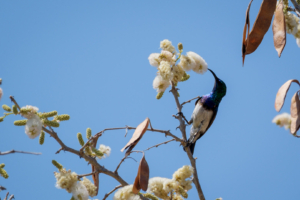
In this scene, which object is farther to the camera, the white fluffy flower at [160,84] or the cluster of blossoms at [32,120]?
the white fluffy flower at [160,84]

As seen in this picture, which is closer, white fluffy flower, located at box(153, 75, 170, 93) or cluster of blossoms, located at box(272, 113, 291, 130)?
cluster of blossoms, located at box(272, 113, 291, 130)

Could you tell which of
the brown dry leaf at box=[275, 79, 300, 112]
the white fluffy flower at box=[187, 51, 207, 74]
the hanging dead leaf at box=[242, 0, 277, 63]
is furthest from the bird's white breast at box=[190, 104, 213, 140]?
the brown dry leaf at box=[275, 79, 300, 112]

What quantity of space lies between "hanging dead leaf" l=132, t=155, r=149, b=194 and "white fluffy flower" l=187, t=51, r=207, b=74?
3.11 feet

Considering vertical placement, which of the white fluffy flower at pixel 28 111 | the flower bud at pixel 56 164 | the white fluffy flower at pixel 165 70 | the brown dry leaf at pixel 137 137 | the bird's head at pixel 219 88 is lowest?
the flower bud at pixel 56 164

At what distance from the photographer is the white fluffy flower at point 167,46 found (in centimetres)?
272

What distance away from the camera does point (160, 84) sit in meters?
2.66

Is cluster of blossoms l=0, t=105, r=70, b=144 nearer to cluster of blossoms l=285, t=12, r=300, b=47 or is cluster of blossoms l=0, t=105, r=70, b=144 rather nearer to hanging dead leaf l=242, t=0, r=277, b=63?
hanging dead leaf l=242, t=0, r=277, b=63

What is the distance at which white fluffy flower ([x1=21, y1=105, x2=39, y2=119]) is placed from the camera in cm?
193

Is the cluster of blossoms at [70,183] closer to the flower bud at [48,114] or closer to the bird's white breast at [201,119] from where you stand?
the flower bud at [48,114]

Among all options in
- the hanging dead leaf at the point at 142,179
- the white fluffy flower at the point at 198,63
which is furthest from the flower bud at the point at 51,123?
the white fluffy flower at the point at 198,63

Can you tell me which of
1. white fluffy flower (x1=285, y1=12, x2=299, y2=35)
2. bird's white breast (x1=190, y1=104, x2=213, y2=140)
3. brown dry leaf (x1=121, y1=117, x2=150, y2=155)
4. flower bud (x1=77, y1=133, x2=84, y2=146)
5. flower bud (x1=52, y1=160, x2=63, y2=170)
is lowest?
flower bud (x1=52, y1=160, x2=63, y2=170)

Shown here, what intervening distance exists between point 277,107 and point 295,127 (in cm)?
17

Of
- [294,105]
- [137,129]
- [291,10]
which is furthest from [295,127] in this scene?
[137,129]

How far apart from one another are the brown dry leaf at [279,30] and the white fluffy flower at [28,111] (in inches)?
56.0
